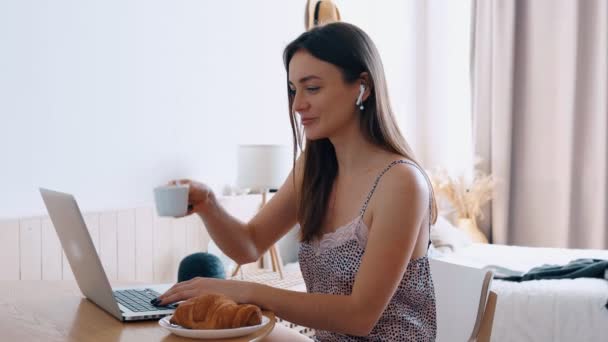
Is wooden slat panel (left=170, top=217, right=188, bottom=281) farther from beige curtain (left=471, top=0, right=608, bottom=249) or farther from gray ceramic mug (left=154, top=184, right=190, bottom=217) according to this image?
beige curtain (left=471, top=0, right=608, bottom=249)

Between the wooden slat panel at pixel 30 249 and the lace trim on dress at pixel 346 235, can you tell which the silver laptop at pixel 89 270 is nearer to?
the lace trim on dress at pixel 346 235

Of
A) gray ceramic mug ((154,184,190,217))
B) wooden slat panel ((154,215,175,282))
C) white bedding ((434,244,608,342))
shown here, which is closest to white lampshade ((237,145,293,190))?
wooden slat panel ((154,215,175,282))

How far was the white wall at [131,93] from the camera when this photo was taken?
2.27 meters

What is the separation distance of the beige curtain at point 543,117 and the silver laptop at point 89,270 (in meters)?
4.06

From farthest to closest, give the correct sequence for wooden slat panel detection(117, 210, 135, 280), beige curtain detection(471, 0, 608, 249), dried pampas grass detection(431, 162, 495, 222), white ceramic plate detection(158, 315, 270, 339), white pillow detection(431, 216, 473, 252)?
dried pampas grass detection(431, 162, 495, 222), beige curtain detection(471, 0, 608, 249), white pillow detection(431, 216, 473, 252), wooden slat panel detection(117, 210, 135, 280), white ceramic plate detection(158, 315, 270, 339)

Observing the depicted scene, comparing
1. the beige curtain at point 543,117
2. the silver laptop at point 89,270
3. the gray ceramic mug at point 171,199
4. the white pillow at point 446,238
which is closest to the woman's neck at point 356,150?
the gray ceramic mug at point 171,199

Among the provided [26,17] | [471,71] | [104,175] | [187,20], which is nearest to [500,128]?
[471,71]

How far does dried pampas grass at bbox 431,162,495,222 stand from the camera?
493 centimetres

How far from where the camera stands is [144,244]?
107 inches

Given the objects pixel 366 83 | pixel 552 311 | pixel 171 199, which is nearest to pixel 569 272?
pixel 552 311

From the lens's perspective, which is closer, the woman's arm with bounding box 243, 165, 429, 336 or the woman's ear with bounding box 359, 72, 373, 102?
the woman's arm with bounding box 243, 165, 429, 336

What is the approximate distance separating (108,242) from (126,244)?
10 centimetres

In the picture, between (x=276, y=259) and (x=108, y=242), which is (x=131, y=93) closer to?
(x=108, y=242)

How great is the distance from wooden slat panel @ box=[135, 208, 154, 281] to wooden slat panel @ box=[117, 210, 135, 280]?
22 mm
